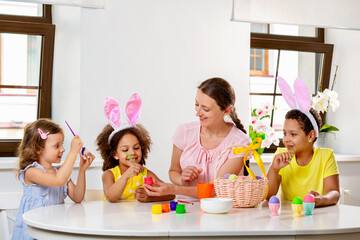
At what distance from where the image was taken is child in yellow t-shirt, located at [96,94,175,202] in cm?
242

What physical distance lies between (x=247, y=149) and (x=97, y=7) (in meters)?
1.33

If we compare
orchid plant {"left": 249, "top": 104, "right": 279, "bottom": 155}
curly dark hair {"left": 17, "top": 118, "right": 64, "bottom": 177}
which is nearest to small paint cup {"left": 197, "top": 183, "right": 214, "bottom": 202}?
curly dark hair {"left": 17, "top": 118, "right": 64, "bottom": 177}

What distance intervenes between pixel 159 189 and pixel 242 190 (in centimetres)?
35

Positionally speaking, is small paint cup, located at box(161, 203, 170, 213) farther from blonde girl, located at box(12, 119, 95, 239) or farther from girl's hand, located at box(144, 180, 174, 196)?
blonde girl, located at box(12, 119, 95, 239)

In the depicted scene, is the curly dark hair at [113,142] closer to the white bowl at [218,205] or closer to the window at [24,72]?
the white bowl at [218,205]

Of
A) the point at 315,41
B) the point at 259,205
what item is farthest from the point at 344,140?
the point at 259,205

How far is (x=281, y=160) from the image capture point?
231 cm

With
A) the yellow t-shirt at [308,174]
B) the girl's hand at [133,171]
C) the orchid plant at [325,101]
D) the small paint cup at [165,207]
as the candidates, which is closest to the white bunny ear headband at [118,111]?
the girl's hand at [133,171]

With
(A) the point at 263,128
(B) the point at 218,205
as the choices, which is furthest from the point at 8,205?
(A) the point at 263,128

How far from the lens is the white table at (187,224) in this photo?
162 centimetres

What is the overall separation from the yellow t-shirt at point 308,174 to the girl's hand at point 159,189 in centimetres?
62

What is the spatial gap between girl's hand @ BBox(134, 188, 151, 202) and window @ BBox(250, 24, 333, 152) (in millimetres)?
1842

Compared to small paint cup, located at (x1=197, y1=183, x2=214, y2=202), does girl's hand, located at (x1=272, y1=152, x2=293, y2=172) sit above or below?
above

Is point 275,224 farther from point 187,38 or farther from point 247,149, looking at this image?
point 187,38
